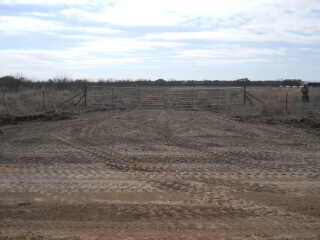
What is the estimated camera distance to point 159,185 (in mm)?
8773

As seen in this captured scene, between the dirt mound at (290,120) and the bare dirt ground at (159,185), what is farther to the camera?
the dirt mound at (290,120)

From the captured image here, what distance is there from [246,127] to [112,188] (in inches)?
414

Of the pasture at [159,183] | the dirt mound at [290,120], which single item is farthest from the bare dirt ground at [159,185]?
the dirt mound at [290,120]

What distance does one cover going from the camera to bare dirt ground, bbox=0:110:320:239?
6.42m

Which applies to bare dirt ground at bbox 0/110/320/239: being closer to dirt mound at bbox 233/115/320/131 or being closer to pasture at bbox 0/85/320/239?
pasture at bbox 0/85/320/239

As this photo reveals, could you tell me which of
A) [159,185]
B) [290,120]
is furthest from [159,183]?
[290,120]

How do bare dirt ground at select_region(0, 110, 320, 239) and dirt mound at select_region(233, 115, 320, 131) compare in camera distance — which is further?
dirt mound at select_region(233, 115, 320, 131)

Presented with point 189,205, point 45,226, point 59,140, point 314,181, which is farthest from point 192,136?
point 45,226

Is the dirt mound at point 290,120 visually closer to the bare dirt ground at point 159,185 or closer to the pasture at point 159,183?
the pasture at point 159,183

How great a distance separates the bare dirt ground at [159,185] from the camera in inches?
253

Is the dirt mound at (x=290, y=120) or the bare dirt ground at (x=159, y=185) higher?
the dirt mound at (x=290, y=120)

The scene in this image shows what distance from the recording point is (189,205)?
7.44 metres

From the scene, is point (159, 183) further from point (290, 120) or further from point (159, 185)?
point (290, 120)

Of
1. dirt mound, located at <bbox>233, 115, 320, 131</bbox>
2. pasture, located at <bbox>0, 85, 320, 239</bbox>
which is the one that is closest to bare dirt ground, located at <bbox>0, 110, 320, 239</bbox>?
pasture, located at <bbox>0, 85, 320, 239</bbox>
